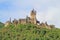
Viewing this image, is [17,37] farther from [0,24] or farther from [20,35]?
[0,24]

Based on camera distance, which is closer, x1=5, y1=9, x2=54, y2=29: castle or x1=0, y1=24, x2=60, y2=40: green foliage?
x1=0, y1=24, x2=60, y2=40: green foliage

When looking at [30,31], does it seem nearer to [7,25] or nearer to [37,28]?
[37,28]

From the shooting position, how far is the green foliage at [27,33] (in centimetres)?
5262

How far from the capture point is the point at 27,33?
54469mm

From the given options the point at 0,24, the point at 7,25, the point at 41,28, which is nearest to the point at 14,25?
the point at 7,25

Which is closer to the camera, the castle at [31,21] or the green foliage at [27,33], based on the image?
the green foliage at [27,33]

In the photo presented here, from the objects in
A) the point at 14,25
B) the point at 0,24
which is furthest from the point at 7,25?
the point at 0,24

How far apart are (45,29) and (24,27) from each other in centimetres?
338

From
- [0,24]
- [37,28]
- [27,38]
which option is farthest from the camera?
[0,24]

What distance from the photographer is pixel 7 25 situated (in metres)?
59.1

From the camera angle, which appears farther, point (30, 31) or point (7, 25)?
point (7, 25)

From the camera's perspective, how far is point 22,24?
187 feet

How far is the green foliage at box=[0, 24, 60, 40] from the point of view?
2072 inches

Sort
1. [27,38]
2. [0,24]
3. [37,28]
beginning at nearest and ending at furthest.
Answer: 1. [27,38]
2. [37,28]
3. [0,24]
